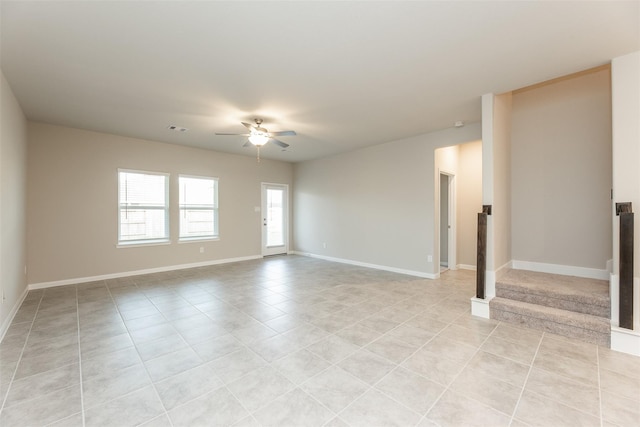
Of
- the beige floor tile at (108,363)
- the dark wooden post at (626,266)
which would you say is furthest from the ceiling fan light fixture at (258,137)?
the dark wooden post at (626,266)

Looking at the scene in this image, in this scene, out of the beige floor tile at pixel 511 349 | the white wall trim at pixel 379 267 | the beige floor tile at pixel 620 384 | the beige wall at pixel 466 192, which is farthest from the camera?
the beige wall at pixel 466 192

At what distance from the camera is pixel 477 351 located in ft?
8.41

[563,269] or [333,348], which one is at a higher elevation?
[563,269]

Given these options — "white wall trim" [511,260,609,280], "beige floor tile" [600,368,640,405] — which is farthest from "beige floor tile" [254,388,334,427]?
"white wall trim" [511,260,609,280]

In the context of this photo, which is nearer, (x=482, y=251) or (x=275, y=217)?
(x=482, y=251)

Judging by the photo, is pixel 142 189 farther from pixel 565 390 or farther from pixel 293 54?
pixel 565 390

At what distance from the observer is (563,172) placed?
3.79 metres

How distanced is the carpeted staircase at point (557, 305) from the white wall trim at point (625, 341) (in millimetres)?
50

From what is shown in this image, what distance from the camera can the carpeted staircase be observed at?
2.76 meters

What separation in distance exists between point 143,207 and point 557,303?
7.03m

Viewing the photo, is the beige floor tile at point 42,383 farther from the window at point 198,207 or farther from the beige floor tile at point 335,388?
the window at point 198,207

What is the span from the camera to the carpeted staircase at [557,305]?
2764 mm

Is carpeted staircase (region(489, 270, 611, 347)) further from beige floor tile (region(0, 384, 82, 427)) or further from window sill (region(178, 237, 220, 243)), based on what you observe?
window sill (region(178, 237, 220, 243))

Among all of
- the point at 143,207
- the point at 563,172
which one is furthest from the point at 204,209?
the point at 563,172
